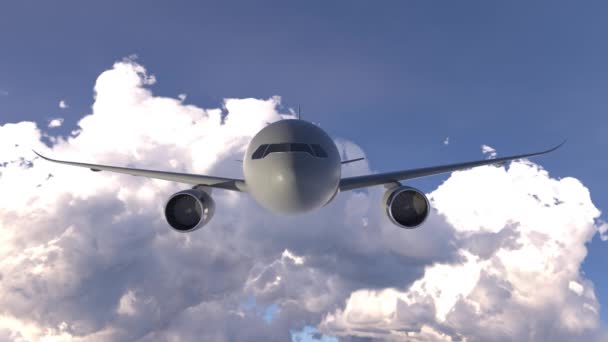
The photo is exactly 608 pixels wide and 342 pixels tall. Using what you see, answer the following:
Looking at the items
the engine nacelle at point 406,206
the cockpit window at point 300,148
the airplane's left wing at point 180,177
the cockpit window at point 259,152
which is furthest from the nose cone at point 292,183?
the airplane's left wing at point 180,177

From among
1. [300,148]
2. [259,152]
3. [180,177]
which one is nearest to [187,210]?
[180,177]

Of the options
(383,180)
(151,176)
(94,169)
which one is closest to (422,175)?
(383,180)

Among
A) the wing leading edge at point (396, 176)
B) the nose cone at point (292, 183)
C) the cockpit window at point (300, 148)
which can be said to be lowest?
the nose cone at point (292, 183)

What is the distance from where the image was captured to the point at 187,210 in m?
17.2

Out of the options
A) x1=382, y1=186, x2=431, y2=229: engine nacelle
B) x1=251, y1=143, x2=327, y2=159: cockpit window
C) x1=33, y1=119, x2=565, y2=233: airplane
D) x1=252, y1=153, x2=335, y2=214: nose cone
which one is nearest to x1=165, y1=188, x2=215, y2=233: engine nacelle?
x1=33, y1=119, x2=565, y2=233: airplane

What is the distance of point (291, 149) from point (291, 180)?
1398mm

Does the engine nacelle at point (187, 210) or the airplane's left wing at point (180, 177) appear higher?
the airplane's left wing at point (180, 177)

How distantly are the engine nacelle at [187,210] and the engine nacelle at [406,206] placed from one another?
8.24 meters

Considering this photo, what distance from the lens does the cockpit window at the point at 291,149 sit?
13.5m

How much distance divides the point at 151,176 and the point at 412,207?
13.5 meters

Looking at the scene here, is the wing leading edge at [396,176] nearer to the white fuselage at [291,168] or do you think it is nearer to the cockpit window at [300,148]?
the white fuselage at [291,168]

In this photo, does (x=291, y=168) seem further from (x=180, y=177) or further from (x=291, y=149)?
(x=180, y=177)

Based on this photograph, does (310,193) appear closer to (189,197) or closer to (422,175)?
(189,197)

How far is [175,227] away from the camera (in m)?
17.0
